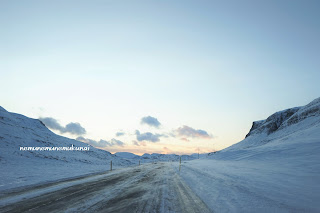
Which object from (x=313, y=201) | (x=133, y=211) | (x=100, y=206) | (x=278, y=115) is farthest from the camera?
(x=278, y=115)

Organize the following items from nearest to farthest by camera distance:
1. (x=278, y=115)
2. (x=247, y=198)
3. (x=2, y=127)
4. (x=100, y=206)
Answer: (x=100, y=206) → (x=247, y=198) → (x=2, y=127) → (x=278, y=115)

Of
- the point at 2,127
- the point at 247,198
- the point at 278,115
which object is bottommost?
the point at 247,198

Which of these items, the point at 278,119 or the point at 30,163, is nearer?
the point at 30,163

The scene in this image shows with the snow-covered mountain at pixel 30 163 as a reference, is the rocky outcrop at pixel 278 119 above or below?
above

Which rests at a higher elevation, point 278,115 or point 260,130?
point 278,115

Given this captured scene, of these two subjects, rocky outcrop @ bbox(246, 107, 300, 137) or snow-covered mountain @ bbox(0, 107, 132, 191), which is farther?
rocky outcrop @ bbox(246, 107, 300, 137)

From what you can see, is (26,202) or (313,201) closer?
(26,202)

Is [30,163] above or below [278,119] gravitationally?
below

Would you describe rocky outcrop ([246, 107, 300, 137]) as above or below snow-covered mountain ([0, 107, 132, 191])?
above

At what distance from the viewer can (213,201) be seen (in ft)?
25.3

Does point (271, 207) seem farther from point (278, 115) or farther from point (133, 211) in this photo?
point (278, 115)

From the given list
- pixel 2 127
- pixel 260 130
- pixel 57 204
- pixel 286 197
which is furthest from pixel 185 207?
pixel 260 130

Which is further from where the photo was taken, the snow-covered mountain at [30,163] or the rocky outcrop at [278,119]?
the rocky outcrop at [278,119]

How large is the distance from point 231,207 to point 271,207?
4.66 feet
